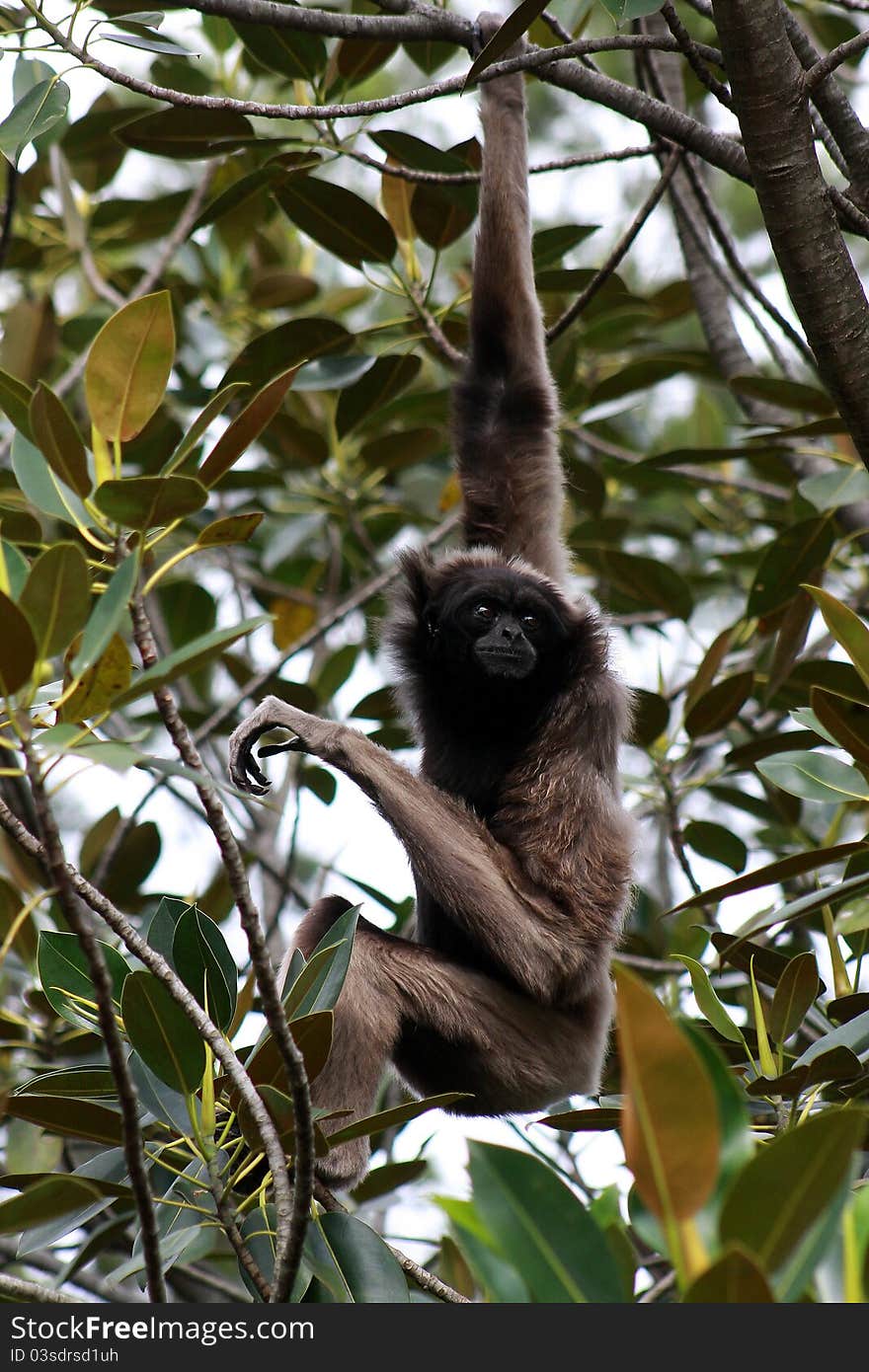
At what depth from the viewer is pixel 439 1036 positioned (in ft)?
17.3

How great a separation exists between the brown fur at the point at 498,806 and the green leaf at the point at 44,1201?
1.26m

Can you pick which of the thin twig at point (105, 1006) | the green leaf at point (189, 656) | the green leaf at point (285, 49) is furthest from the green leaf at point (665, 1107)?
the green leaf at point (285, 49)

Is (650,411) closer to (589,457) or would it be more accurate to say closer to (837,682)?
(589,457)

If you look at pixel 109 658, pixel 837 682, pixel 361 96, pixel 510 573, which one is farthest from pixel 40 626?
pixel 361 96

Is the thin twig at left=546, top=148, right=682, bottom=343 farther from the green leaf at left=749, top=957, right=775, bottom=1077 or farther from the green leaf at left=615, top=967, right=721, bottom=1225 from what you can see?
the green leaf at left=615, top=967, right=721, bottom=1225

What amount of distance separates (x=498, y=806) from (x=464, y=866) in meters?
0.75

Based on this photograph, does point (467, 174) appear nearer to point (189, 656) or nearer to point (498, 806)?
point (498, 806)

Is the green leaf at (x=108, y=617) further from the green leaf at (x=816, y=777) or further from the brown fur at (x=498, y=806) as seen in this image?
the green leaf at (x=816, y=777)

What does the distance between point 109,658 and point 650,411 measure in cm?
1119

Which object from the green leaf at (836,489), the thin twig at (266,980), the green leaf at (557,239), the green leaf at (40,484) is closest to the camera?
the thin twig at (266,980)

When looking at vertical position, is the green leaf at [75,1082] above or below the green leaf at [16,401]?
below

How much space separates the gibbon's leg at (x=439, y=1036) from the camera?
189 inches

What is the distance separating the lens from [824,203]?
4094 millimetres

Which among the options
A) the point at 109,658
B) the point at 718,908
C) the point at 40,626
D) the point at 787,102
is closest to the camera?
the point at 40,626
